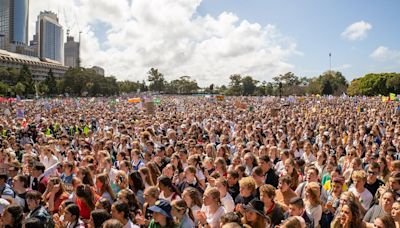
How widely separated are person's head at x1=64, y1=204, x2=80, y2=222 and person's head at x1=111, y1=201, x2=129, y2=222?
0.44 meters

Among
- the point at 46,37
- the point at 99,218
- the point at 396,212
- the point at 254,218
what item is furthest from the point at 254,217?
the point at 46,37

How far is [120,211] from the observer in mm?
4289

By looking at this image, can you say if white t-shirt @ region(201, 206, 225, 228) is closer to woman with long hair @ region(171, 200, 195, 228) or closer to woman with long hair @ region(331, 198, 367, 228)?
woman with long hair @ region(171, 200, 195, 228)

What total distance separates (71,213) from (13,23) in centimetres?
18450

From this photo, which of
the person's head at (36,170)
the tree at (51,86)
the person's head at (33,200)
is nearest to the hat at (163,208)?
the person's head at (33,200)

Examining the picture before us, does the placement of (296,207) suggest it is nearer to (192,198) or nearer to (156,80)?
(192,198)

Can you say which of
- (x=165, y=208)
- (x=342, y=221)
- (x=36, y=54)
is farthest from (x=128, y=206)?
(x=36, y=54)

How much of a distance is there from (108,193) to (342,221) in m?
3.22

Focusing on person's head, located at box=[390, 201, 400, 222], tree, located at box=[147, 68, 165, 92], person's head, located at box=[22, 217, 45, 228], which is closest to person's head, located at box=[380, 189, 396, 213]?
person's head, located at box=[390, 201, 400, 222]

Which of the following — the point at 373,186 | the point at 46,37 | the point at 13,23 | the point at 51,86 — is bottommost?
the point at 373,186

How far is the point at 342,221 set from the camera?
3994 mm

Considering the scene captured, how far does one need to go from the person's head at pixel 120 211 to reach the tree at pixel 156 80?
135 meters

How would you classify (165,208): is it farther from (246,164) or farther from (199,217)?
A: (246,164)

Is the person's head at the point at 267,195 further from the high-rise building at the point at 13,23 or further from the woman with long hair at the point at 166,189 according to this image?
the high-rise building at the point at 13,23
